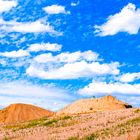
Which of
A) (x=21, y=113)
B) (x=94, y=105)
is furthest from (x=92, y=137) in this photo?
(x=21, y=113)

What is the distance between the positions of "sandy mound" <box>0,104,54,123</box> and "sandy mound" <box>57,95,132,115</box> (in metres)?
13.2

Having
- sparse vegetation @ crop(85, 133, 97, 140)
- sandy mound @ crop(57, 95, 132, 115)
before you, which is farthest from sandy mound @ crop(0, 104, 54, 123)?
sparse vegetation @ crop(85, 133, 97, 140)

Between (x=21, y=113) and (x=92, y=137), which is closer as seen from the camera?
(x=92, y=137)

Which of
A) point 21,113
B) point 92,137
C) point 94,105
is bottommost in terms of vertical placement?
point 92,137

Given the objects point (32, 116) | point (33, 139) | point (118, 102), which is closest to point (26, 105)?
point (32, 116)

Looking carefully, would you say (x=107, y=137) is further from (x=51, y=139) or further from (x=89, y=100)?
(x=89, y=100)

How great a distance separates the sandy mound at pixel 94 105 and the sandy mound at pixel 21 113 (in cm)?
1316

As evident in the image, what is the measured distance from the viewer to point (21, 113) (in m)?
114

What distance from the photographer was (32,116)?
113 meters

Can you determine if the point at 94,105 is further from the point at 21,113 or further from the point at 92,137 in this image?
the point at 92,137

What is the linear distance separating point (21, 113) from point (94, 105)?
23708mm

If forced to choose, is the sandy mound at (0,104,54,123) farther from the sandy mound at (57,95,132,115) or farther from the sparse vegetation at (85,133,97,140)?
the sparse vegetation at (85,133,97,140)

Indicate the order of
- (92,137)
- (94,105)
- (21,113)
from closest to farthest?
1. (92,137)
2. (94,105)
3. (21,113)

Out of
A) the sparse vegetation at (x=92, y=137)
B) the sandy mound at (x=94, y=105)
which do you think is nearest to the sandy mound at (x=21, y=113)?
the sandy mound at (x=94, y=105)
